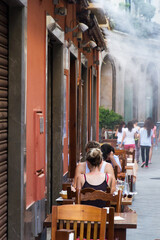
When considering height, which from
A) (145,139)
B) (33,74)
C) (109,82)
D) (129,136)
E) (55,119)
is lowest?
(145,139)

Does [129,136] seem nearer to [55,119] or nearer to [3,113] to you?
[55,119]

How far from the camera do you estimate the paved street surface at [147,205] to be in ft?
29.3

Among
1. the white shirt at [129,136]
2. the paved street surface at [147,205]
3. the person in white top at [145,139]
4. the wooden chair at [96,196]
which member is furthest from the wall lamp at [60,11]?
the person in white top at [145,139]

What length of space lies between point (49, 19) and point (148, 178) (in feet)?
29.9

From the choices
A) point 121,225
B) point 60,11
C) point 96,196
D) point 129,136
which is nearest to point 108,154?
point 60,11

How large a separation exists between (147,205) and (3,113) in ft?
21.2

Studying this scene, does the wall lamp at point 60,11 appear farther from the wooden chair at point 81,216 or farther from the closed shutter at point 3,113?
the wooden chair at point 81,216

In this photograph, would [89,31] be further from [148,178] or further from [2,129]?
[2,129]

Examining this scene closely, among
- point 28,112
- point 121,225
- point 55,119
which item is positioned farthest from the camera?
point 55,119

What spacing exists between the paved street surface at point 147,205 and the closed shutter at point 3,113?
3.22 metres

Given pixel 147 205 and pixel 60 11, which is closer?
pixel 60 11

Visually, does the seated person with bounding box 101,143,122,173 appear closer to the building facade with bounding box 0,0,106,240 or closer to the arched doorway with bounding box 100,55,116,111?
the building facade with bounding box 0,0,106,240

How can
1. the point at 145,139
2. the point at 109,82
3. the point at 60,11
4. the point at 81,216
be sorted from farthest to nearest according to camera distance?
the point at 109,82 → the point at 145,139 → the point at 60,11 → the point at 81,216

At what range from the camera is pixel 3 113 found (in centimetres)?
583
